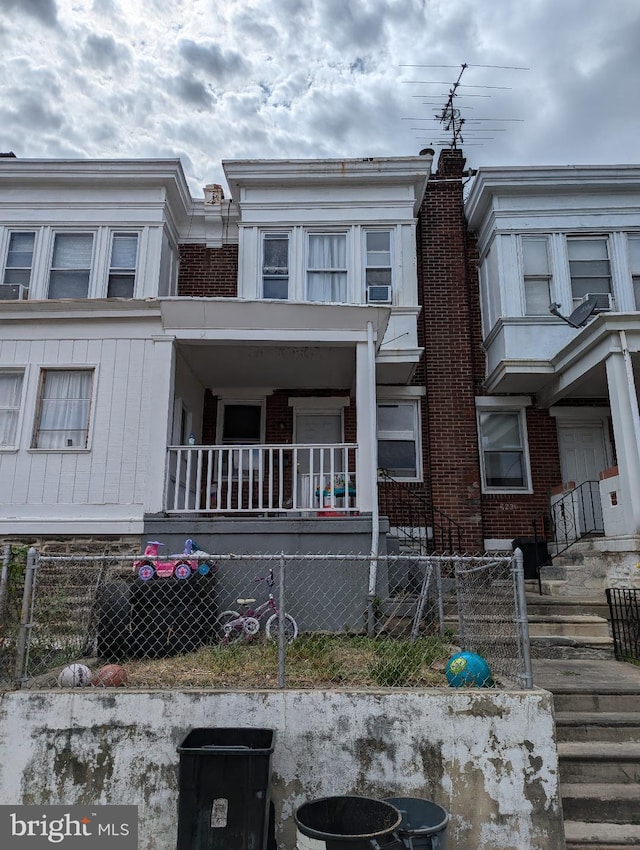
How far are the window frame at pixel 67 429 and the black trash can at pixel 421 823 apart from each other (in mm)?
6169

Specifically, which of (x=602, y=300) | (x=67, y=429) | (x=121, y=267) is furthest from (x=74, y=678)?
(x=602, y=300)

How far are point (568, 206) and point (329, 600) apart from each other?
8.87m

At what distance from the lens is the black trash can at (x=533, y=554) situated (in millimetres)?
10017

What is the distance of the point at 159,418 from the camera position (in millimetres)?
8234

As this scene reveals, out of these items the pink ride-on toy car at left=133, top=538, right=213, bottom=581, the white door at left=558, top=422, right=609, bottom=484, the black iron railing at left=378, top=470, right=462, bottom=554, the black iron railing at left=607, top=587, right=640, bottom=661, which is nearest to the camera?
the pink ride-on toy car at left=133, top=538, right=213, bottom=581

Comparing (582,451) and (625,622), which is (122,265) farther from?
(625,622)

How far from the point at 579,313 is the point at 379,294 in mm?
3487

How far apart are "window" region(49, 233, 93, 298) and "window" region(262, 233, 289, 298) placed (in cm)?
322

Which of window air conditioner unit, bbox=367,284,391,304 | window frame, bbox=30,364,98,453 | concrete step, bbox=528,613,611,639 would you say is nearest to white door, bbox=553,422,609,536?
concrete step, bbox=528,613,611,639

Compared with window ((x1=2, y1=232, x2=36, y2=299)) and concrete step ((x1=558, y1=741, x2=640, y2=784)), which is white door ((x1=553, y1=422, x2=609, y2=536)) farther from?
window ((x1=2, y1=232, x2=36, y2=299))

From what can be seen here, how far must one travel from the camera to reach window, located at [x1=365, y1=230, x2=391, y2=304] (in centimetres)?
1114

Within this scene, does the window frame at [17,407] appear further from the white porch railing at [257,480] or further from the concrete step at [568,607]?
the concrete step at [568,607]

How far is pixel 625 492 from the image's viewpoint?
8.54 metres

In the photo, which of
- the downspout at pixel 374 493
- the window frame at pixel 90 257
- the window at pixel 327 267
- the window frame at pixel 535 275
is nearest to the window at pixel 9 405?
the window frame at pixel 90 257
